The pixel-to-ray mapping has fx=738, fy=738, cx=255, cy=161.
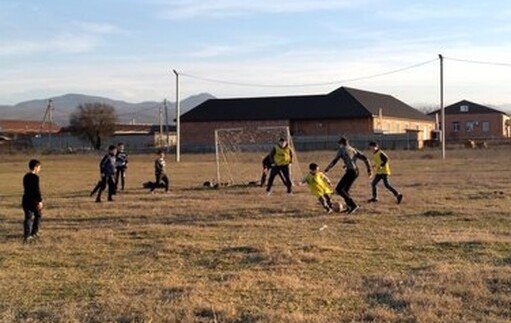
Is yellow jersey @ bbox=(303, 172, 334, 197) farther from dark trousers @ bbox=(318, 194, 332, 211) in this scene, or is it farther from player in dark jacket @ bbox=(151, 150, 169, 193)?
player in dark jacket @ bbox=(151, 150, 169, 193)

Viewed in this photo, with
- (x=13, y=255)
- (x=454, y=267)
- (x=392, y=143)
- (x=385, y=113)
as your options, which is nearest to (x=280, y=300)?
(x=454, y=267)

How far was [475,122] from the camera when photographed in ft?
349

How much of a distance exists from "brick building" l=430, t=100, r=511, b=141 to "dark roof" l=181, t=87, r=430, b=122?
16.7m

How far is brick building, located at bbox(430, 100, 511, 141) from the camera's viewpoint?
104938 millimetres

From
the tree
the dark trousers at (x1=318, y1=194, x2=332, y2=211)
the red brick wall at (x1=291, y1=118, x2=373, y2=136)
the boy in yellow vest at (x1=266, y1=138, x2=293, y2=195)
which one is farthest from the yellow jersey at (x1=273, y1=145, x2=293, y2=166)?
the tree

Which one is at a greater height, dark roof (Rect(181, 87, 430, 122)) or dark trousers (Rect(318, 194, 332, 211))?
dark roof (Rect(181, 87, 430, 122))

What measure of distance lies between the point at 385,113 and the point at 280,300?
8361cm

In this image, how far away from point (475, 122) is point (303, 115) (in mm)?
33523

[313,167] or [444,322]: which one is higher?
[313,167]

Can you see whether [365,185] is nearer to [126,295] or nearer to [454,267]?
[454,267]

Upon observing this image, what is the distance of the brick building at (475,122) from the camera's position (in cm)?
10494

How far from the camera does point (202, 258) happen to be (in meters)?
10.8

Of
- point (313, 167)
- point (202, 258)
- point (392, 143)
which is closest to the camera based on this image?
point (202, 258)

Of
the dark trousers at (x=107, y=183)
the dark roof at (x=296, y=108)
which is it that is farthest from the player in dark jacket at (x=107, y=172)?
the dark roof at (x=296, y=108)
